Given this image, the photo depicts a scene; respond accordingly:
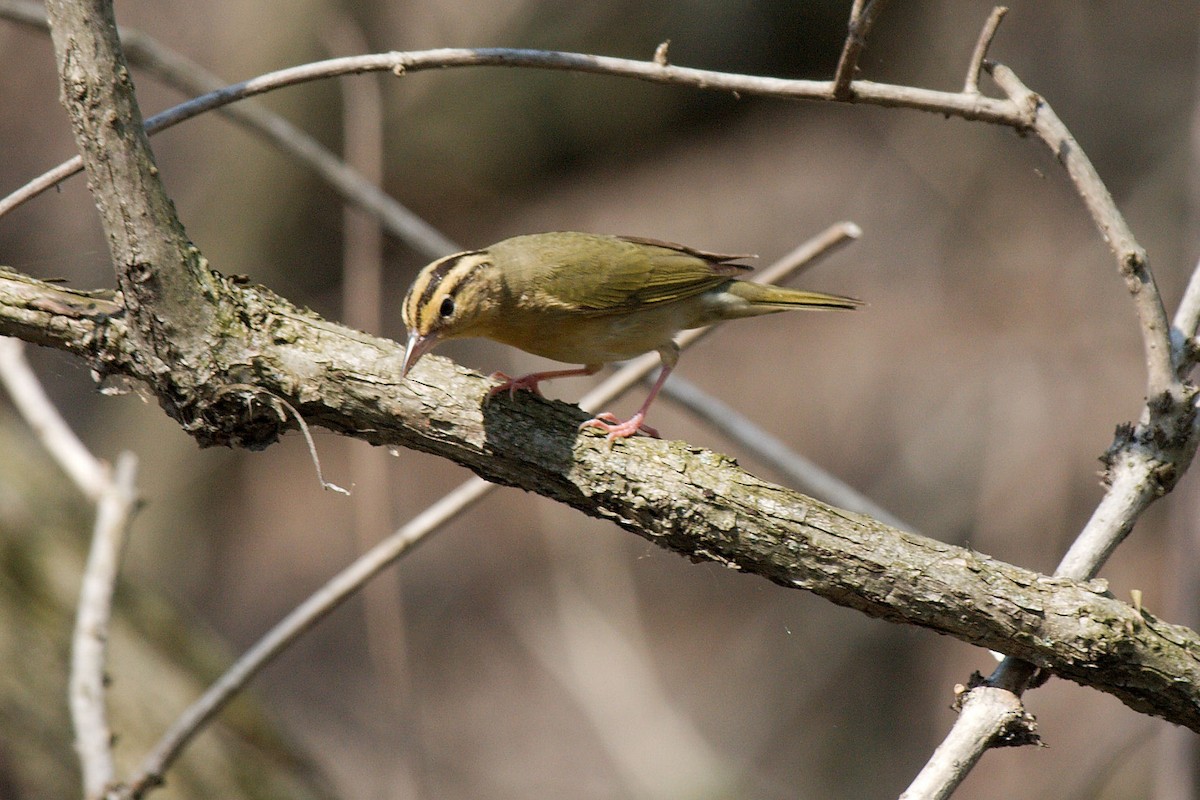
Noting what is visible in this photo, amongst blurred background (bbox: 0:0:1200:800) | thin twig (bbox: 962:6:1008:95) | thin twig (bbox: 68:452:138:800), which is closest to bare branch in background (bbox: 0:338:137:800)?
thin twig (bbox: 68:452:138:800)

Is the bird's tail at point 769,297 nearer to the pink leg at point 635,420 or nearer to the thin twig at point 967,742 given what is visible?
the pink leg at point 635,420

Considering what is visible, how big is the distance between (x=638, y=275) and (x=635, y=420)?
3.50 ft

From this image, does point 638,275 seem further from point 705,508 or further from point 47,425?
point 47,425

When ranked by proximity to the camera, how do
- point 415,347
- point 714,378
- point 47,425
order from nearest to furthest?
point 415,347, point 47,425, point 714,378

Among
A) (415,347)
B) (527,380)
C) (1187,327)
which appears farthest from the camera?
(527,380)

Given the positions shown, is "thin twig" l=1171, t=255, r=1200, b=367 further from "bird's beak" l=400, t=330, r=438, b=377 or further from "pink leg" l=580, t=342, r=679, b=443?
"bird's beak" l=400, t=330, r=438, b=377

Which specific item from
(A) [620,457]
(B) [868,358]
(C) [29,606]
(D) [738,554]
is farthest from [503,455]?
(B) [868,358]

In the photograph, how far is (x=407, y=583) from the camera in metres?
11.1

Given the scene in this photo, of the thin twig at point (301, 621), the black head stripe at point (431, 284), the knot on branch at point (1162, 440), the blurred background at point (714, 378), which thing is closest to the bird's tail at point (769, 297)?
the thin twig at point (301, 621)

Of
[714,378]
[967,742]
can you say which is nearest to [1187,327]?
[967,742]

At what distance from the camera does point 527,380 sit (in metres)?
3.69

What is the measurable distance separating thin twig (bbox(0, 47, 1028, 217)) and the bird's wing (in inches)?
66.3

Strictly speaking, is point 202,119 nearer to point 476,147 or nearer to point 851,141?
point 476,147

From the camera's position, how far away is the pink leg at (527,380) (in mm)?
2833
